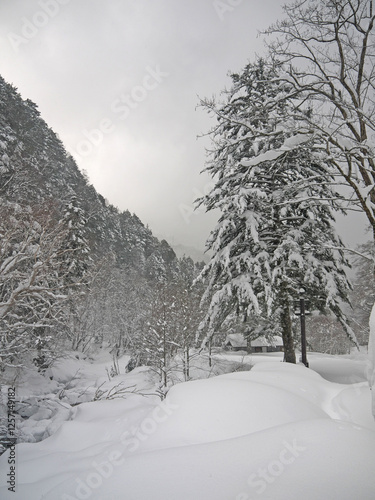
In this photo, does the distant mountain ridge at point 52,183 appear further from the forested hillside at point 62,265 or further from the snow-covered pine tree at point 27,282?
the snow-covered pine tree at point 27,282

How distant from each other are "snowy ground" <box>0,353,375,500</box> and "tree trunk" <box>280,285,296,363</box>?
4448 mm

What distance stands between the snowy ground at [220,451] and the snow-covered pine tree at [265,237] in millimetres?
4316

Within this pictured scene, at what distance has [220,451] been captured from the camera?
2.74m

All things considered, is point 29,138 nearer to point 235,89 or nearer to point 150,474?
point 235,89

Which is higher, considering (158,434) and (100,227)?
(100,227)

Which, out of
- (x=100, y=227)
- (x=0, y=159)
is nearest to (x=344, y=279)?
(x=0, y=159)

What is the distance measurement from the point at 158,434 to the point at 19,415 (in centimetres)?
756

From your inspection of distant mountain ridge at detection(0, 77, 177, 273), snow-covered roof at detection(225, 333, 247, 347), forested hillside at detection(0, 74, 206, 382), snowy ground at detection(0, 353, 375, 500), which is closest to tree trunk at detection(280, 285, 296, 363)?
snowy ground at detection(0, 353, 375, 500)

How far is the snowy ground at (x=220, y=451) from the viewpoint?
224cm

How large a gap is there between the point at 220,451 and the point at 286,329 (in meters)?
8.08

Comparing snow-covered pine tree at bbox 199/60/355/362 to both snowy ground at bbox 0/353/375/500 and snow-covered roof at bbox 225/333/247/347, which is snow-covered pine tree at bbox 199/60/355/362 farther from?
snow-covered roof at bbox 225/333/247/347

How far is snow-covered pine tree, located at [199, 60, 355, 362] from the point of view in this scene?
9.02 m

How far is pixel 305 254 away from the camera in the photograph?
9.69m

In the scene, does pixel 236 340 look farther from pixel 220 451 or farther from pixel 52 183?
pixel 220 451
